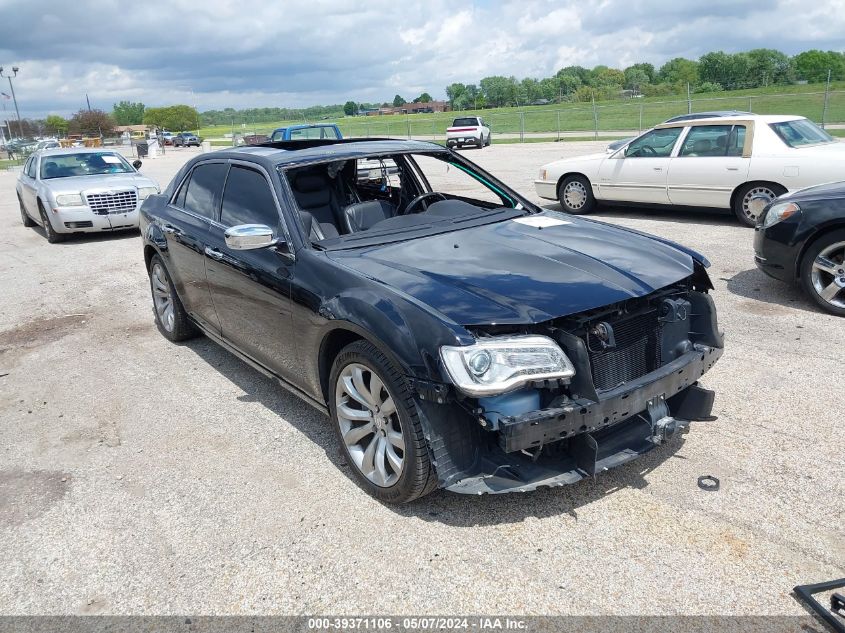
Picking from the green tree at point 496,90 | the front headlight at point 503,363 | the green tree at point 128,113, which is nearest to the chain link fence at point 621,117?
the front headlight at point 503,363

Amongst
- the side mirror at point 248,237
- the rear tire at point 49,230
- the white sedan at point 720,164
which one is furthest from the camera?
the rear tire at point 49,230

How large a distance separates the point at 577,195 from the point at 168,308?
7.51m

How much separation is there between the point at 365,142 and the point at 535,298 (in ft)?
8.03

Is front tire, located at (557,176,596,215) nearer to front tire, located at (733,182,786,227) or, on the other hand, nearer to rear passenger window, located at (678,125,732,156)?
rear passenger window, located at (678,125,732,156)

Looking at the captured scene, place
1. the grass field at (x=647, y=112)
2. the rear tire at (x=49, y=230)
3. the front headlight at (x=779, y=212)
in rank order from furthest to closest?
the grass field at (x=647, y=112), the rear tire at (x=49, y=230), the front headlight at (x=779, y=212)

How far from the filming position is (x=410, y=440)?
3031mm

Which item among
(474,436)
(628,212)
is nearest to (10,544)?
(474,436)

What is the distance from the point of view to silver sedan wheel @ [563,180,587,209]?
37.5ft

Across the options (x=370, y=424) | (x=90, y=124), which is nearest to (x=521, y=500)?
(x=370, y=424)

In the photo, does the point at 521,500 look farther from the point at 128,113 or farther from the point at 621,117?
the point at 128,113

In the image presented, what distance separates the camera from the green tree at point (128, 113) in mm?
143000

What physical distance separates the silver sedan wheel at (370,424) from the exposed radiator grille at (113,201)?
9.76 meters

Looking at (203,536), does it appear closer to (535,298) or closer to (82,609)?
(82,609)

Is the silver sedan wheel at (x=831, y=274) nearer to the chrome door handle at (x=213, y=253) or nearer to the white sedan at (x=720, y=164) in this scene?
the white sedan at (x=720, y=164)
